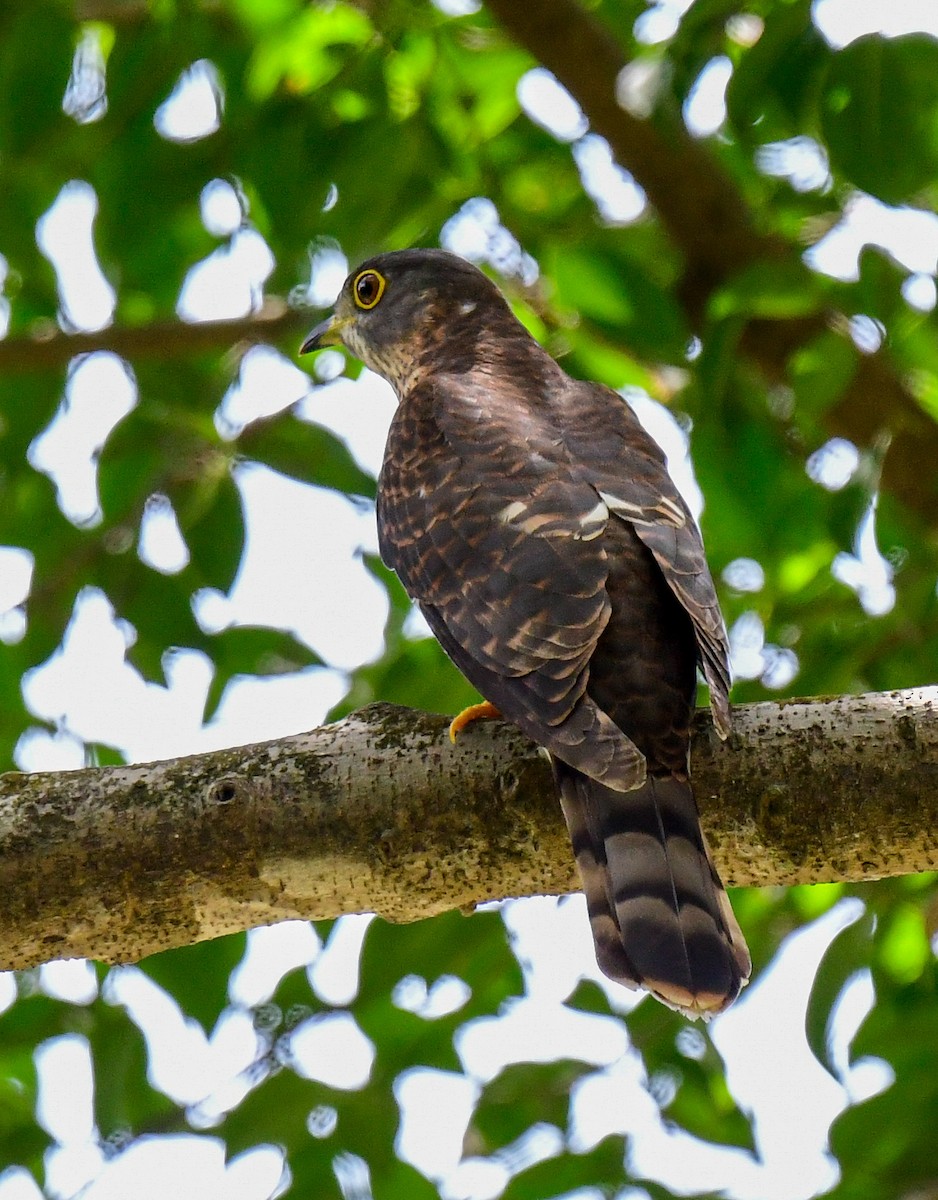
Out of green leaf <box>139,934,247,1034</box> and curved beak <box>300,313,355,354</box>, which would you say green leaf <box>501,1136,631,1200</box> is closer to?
green leaf <box>139,934,247,1034</box>

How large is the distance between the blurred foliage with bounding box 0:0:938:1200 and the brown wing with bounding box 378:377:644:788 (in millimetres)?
386

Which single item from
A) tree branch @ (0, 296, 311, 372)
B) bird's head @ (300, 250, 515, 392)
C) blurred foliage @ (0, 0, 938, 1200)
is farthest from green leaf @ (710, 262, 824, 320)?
tree branch @ (0, 296, 311, 372)

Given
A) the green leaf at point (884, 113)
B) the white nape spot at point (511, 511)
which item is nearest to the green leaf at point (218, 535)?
the white nape spot at point (511, 511)

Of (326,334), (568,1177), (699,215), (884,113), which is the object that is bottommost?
(568,1177)

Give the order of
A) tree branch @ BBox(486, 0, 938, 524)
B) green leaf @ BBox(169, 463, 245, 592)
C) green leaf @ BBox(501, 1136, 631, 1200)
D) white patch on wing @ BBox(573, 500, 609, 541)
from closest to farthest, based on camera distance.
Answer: white patch on wing @ BBox(573, 500, 609, 541) < green leaf @ BBox(501, 1136, 631, 1200) < green leaf @ BBox(169, 463, 245, 592) < tree branch @ BBox(486, 0, 938, 524)

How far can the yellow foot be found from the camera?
250cm

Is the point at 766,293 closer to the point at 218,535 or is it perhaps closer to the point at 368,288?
the point at 218,535

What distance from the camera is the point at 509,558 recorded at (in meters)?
2.91

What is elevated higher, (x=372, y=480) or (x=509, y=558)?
(x=509, y=558)

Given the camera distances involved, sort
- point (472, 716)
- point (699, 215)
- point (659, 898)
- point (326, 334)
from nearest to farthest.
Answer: point (659, 898) → point (472, 716) → point (699, 215) → point (326, 334)

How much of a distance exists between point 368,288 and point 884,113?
86.3 inches

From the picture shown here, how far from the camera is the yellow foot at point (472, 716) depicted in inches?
98.5

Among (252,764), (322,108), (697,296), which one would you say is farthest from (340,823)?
(697,296)

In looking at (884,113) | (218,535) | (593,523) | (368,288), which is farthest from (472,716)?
(368,288)
